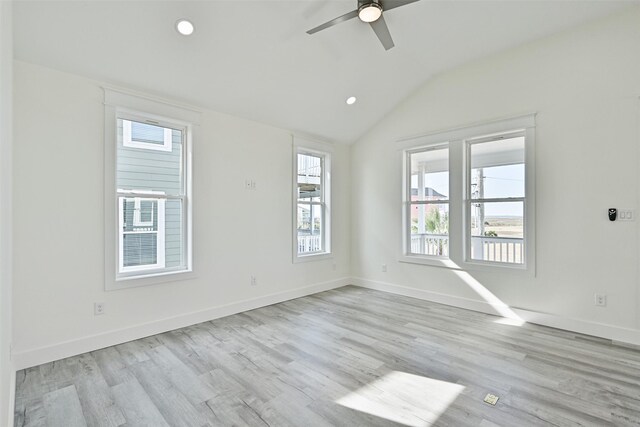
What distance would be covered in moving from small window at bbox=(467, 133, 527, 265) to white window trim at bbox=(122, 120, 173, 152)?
398 centimetres

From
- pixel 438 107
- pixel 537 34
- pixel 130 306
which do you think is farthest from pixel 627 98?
pixel 130 306

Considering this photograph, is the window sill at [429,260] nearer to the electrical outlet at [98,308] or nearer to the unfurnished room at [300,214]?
the unfurnished room at [300,214]

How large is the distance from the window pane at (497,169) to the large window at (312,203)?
7.76 ft

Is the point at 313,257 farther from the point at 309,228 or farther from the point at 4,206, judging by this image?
the point at 4,206

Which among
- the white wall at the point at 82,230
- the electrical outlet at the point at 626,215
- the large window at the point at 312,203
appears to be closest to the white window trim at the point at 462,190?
the electrical outlet at the point at 626,215

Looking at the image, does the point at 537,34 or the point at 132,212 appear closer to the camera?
the point at 132,212

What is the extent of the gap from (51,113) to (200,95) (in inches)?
55.4

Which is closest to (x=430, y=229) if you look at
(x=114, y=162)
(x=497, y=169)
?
(x=497, y=169)

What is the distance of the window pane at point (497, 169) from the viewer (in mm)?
4082

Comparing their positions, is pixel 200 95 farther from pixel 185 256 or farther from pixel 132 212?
pixel 185 256

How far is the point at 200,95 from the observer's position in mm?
3662

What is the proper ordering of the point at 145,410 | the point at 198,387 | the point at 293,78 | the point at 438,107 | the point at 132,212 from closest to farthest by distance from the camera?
the point at 145,410 < the point at 198,387 < the point at 132,212 < the point at 293,78 < the point at 438,107

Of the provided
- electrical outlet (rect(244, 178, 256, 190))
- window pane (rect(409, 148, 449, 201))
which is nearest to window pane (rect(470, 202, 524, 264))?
window pane (rect(409, 148, 449, 201))

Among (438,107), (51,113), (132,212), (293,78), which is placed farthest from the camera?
(438,107)
